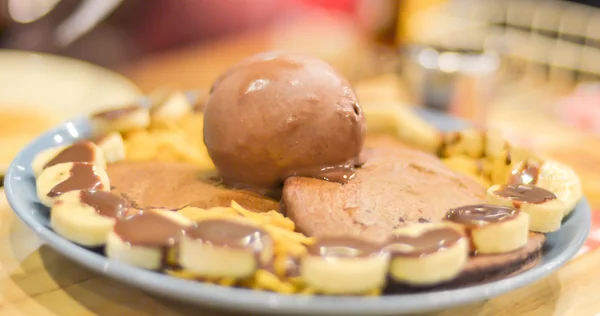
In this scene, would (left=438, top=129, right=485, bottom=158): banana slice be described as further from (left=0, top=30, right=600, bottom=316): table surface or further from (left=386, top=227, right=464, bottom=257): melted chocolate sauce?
(left=386, top=227, right=464, bottom=257): melted chocolate sauce

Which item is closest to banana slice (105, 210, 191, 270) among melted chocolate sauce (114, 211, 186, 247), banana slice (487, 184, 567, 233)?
melted chocolate sauce (114, 211, 186, 247)

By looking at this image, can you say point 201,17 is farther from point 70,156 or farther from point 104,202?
point 104,202

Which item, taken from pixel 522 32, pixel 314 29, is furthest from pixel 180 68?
pixel 522 32

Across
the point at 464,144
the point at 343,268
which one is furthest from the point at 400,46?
the point at 343,268

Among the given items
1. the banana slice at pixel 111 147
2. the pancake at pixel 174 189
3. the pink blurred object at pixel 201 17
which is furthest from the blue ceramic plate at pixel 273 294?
the pink blurred object at pixel 201 17

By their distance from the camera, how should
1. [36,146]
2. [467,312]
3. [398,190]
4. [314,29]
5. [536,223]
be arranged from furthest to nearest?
1. [314,29]
2. [36,146]
3. [398,190]
4. [536,223]
5. [467,312]

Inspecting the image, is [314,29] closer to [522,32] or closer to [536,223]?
[522,32]

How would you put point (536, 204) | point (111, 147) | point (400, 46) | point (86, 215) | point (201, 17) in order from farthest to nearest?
point (201, 17) < point (400, 46) < point (111, 147) < point (536, 204) < point (86, 215)
